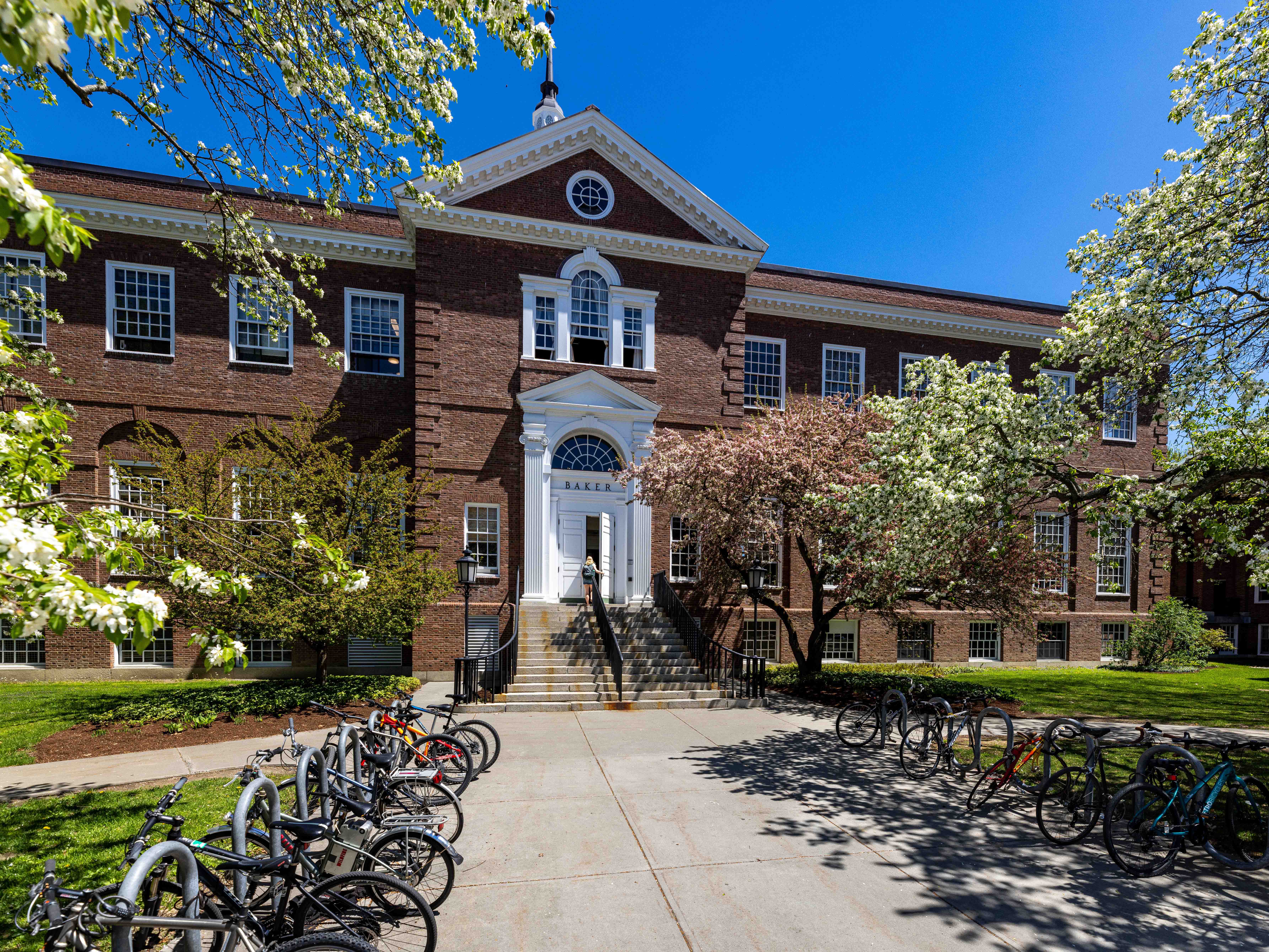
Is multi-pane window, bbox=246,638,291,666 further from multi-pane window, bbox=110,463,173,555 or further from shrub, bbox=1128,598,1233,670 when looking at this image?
shrub, bbox=1128,598,1233,670

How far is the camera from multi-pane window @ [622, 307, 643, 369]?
18.1m

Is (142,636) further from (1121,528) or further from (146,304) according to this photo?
(146,304)

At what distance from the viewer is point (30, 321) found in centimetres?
1584

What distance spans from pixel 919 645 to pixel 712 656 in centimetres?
1051

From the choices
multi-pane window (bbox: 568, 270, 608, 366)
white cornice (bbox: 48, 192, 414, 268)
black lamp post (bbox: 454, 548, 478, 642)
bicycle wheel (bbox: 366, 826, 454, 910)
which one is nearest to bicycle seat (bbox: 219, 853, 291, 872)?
bicycle wheel (bbox: 366, 826, 454, 910)

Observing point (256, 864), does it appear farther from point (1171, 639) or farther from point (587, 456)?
point (1171, 639)

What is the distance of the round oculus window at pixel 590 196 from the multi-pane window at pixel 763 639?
12970mm

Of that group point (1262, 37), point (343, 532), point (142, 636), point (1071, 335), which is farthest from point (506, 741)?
point (1262, 37)

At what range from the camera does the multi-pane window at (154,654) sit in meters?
16.1

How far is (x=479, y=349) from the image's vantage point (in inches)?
665

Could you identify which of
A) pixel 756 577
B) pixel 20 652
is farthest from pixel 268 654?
pixel 756 577

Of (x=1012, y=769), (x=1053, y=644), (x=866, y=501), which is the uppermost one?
(x=866, y=501)

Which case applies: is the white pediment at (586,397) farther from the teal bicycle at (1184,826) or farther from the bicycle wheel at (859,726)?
the teal bicycle at (1184,826)

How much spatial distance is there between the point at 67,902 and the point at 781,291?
20.3 m
